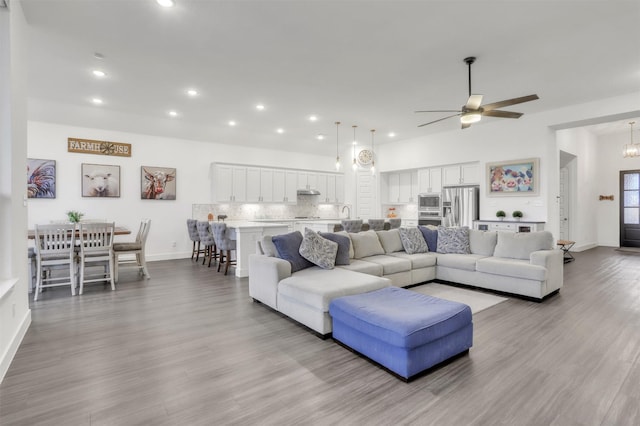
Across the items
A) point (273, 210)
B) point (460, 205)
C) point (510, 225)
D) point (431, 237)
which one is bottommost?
point (431, 237)

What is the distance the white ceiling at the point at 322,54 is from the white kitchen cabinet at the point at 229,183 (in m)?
1.90

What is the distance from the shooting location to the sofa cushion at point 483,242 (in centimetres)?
494

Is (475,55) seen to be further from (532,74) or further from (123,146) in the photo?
(123,146)

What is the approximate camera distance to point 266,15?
3229 mm

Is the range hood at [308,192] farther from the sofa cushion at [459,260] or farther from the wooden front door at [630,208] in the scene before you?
the wooden front door at [630,208]

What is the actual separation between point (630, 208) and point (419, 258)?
28.3 ft

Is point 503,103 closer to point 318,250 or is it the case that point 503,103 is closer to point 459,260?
point 459,260

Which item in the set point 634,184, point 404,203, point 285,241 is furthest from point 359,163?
point 634,184

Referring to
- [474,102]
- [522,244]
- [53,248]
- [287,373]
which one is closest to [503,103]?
[474,102]

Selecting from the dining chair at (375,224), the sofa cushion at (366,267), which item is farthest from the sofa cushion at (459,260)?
the dining chair at (375,224)

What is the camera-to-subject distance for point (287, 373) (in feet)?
7.75

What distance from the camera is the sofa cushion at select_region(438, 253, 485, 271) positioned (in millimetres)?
4660

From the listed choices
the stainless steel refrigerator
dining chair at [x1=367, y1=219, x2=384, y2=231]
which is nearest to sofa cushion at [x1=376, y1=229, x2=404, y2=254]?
dining chair at [x1=367, y1=219, x2=384, y2=231]

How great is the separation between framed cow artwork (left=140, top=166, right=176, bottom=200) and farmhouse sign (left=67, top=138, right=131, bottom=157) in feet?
1.72
